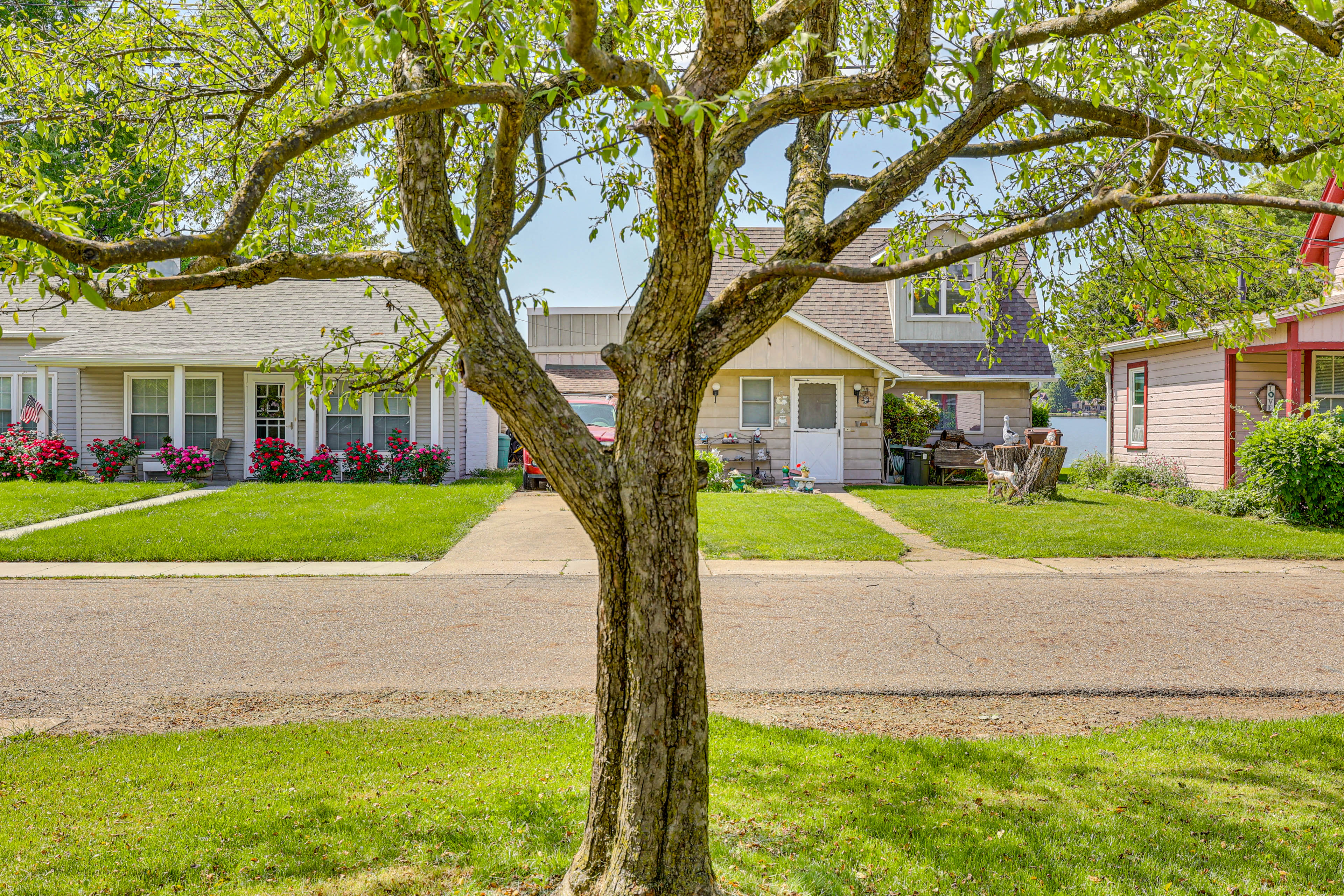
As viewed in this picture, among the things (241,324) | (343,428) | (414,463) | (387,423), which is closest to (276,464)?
(343,428)

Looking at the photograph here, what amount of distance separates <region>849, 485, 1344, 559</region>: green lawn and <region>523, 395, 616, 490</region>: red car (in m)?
5.93

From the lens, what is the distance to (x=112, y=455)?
739 inches

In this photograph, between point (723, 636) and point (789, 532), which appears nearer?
point (723, 636)

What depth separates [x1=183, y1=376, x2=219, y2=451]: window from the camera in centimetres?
1997

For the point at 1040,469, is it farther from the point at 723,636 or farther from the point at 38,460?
the point at 38,460

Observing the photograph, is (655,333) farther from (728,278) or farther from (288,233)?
(728,278)

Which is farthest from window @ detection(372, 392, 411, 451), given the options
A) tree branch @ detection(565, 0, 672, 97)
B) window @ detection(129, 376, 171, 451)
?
tree branch @ detection(565, 0, 672, 97)

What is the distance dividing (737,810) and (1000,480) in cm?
1341

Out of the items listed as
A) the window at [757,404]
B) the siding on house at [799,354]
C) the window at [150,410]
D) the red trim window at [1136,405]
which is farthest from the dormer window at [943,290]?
the window at [150,410]

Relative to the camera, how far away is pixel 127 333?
20.1 meters

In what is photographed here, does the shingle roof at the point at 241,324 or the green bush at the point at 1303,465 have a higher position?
the shingle roof at the point at 241,324

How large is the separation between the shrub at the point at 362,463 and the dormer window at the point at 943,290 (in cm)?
1225

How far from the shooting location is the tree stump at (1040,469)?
1585 cm

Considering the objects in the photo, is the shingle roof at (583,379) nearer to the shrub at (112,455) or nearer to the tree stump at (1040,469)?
the shrub at (112,455)
